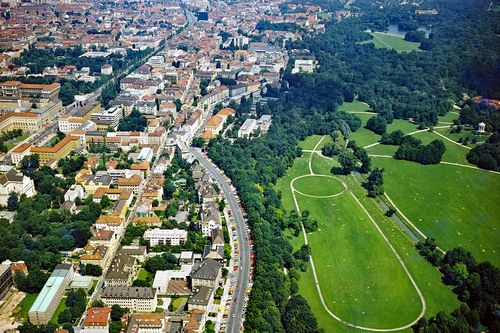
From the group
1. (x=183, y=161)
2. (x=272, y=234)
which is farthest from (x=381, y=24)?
(x=272, y=234)

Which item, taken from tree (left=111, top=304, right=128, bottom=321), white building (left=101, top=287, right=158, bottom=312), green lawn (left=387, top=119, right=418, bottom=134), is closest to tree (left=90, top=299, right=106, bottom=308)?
white building (left=101, top=287, right=158, bottom=312)

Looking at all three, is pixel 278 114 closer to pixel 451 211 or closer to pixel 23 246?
pixel 451 211

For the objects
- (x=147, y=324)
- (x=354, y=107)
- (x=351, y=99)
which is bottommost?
(x=354, y=107)

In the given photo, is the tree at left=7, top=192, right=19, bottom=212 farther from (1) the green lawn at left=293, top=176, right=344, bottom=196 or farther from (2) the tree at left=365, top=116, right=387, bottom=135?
(2) the tree at left=365, top=116, right=387, bottom=135

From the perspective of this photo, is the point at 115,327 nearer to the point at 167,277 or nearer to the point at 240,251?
the point at 167,277

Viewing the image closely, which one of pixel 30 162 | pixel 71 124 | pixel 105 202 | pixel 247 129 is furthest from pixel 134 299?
pixel 71 124
